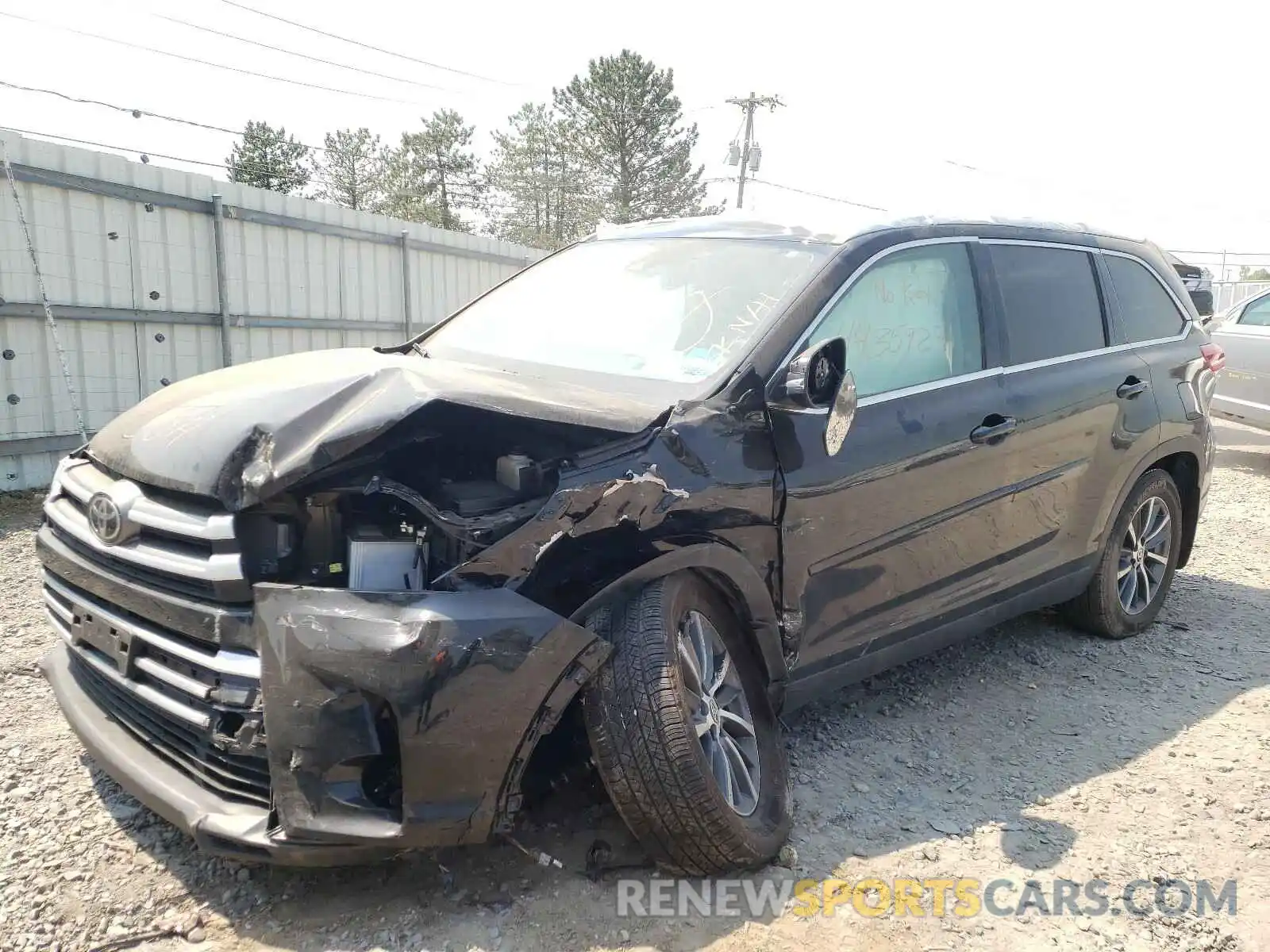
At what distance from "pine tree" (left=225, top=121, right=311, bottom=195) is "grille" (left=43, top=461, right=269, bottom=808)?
37.3 meters

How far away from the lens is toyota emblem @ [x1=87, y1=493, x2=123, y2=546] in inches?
94.7

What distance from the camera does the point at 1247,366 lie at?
991 centimetres

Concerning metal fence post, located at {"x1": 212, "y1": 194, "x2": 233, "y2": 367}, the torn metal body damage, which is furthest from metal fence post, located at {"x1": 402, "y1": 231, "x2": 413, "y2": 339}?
the torn metal body damage

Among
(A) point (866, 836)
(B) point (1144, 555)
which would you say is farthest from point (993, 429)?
(B) point (1144, 555)

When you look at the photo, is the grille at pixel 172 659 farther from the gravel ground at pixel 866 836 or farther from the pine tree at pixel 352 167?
the pine tree at pixel 352 167

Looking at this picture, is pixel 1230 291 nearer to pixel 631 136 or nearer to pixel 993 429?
pixel 631 136

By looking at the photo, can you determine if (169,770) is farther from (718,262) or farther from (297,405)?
(718,262)

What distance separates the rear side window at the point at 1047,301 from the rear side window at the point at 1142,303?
23 cm

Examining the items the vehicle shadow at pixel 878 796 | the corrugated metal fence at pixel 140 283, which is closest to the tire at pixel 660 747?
the vehicle shadow at pixel 878 796

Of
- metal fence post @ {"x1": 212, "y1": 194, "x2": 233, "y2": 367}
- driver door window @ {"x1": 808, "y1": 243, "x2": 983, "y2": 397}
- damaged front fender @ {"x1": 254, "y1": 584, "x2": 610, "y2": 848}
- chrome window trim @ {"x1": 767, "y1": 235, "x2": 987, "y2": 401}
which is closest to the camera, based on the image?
damaged front fender @ {"x1": 254, "y1": 584, "x2": 610, "y2": 848}

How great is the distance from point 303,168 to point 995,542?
40095mm

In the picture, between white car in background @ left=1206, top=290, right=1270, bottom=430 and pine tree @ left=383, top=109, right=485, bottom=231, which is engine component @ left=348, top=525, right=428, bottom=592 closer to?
white car in background @ left=1206, top=290, right=1270, bottom=430

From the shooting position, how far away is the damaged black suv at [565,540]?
2092mm

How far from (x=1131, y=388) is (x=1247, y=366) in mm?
7128
